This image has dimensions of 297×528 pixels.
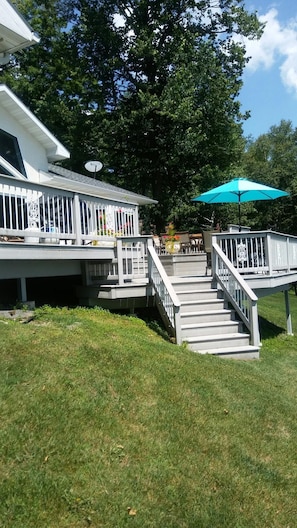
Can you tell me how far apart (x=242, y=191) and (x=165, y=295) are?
16.7 feet

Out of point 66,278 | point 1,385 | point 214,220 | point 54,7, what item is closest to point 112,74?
point 54,7

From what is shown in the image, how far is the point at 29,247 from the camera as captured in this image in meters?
6.77

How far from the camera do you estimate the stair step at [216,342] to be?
7207 mm

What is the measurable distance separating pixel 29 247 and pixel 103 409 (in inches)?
143

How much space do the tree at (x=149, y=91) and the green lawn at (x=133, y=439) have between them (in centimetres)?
1624

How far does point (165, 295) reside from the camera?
7891 millimetres

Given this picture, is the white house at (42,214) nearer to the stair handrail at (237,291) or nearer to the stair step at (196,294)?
the stair step at (196,294)

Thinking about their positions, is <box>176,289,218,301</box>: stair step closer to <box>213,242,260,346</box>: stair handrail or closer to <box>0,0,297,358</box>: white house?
<box>0,0,297,358</box>: white house

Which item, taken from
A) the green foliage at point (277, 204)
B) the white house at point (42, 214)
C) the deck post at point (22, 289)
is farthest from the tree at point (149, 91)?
the deck post at point (22, 289)

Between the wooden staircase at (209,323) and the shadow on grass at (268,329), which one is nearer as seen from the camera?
the wooden staircase at (209,323)

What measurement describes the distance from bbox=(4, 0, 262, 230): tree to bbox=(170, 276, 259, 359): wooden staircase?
12389 millimetres

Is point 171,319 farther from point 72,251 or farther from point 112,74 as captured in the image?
point 112,74

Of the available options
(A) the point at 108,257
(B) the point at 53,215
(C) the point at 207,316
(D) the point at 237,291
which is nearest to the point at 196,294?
(C) the point at 207,316

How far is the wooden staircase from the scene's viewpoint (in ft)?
23.9
